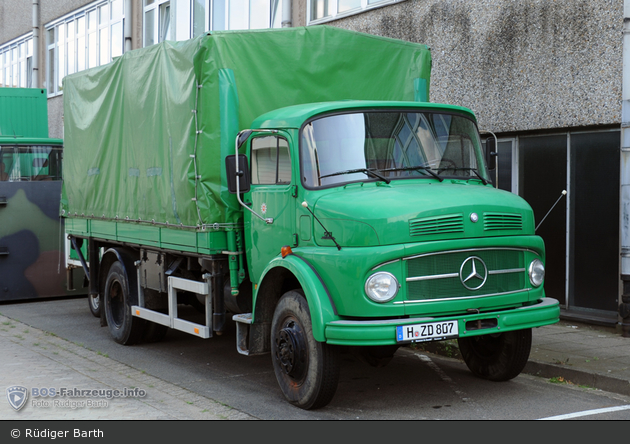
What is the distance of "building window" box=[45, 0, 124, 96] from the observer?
22.7 meters

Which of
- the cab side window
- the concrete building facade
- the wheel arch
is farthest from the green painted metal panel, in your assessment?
the cab side window

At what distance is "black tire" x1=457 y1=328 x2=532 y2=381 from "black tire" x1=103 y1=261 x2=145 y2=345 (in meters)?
4.07

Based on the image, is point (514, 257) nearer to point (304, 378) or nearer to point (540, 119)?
point (304, 378)

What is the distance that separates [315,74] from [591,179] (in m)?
4.39

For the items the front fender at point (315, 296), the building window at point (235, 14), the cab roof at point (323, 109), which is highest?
the building window at point (235, 14)

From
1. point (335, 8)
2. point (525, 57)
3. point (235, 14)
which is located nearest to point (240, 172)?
point (525, 57)

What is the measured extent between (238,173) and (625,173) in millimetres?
5054

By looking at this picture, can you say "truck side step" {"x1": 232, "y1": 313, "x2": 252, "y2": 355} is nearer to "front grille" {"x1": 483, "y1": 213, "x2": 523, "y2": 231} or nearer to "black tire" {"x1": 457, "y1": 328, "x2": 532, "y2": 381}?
"black tire" {"x1": 457, "y1": 328, "x2": 532, "y2": 381}

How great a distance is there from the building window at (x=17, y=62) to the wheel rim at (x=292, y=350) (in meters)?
23.6

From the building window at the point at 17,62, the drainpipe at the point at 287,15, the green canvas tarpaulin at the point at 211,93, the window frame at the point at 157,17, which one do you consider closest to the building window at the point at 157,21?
the window frame at the point at 157,17

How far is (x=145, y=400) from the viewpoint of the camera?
6828mm

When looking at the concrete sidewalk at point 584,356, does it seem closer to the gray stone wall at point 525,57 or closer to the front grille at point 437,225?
the front grille at point 437,225

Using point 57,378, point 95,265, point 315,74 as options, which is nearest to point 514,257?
point 315,74

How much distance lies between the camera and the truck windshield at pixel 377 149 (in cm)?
671
